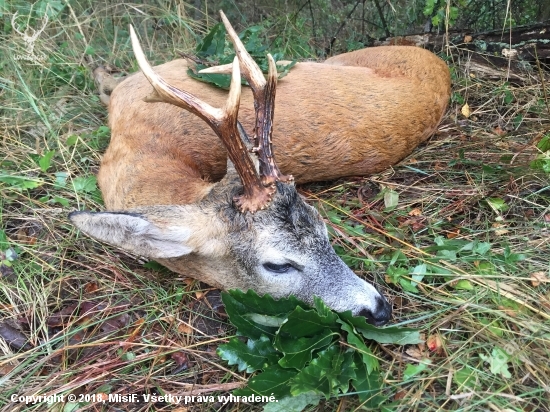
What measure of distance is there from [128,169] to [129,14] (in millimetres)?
2835

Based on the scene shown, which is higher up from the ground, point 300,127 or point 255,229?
point 300,127

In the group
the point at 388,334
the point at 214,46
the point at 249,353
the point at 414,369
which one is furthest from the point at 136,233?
the point at 214,46

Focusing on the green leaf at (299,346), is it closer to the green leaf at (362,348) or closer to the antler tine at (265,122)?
the green leaf at (362,348)

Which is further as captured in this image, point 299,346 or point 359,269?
point 359,269

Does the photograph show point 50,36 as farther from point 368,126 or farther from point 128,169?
point 368,126

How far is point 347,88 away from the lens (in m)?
4.01

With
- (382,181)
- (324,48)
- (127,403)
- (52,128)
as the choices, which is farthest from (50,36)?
(127,403)

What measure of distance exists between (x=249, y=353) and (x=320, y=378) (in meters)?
0.45

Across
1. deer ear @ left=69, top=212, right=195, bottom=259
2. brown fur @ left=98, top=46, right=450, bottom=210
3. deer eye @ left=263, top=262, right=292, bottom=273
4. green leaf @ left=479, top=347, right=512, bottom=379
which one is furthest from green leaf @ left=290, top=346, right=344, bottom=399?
brown fur @ left=98, top=46, right=450, bottom=210

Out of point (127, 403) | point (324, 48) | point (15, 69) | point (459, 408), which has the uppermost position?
point (15, 69)

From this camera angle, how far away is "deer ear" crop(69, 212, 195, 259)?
2600mm

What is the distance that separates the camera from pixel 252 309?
9.30 feet

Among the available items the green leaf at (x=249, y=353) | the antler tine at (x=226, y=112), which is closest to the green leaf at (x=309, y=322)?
the green leaf at (x=249, y=353)

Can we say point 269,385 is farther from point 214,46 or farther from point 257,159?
point 214,46
